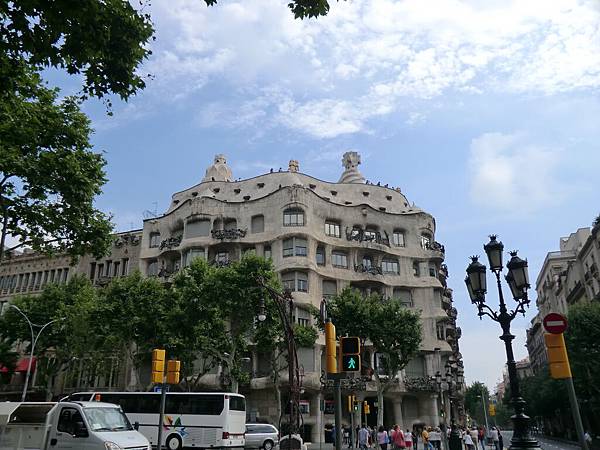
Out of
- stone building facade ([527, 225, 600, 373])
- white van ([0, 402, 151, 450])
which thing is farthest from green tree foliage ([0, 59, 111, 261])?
stone building facade ([527, 225, 600, 373])

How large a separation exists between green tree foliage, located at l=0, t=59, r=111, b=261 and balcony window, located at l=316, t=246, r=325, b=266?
28520 mm

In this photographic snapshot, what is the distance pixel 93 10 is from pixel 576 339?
125ft

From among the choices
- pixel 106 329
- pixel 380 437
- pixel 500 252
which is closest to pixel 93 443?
pixel 500 252

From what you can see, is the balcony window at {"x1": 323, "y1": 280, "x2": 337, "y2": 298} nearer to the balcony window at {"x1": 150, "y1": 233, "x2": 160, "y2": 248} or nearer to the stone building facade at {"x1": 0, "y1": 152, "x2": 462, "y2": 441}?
the stone building facade at {"x1": 0, "y1": 152, "x2": 462, "y2": 441}

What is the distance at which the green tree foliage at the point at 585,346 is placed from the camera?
35188 mm

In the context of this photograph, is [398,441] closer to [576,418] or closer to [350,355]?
[350,355]

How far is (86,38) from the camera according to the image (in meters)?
7.70

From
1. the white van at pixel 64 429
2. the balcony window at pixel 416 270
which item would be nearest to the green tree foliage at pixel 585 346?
the balcony window at pixel 416 270

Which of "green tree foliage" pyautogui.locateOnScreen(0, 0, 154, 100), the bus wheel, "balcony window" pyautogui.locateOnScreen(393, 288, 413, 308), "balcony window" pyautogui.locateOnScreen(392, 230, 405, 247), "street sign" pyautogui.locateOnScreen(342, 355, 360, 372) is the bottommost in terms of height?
the bus wheel

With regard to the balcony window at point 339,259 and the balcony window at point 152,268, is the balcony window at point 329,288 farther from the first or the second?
the balcony window at point 152,268

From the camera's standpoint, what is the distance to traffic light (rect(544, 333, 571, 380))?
289 inches

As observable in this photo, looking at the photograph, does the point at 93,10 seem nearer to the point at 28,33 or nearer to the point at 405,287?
the point at 28,33

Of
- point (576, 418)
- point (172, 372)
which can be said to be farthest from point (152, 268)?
point (576, 418)

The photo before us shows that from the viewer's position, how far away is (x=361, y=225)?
160ft
